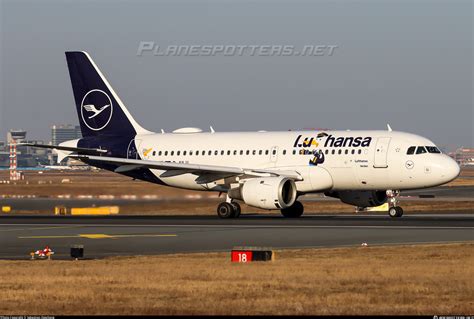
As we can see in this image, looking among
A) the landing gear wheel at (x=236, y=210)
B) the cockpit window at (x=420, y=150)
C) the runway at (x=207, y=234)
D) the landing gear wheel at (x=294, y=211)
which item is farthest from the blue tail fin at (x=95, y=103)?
the cockpit window at (x=420, y=150)

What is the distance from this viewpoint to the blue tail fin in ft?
212

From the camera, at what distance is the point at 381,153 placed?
5350 centimetres

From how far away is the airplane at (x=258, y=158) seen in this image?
5319 centimetres

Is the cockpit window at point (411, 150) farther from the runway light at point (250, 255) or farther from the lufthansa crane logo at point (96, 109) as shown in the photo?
the runway light at point (250, 255)

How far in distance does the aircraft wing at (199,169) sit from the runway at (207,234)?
141 inches

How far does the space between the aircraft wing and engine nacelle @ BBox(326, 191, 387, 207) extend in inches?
129

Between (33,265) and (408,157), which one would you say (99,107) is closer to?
(408,157)

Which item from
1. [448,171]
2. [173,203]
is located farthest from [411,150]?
[173,203]

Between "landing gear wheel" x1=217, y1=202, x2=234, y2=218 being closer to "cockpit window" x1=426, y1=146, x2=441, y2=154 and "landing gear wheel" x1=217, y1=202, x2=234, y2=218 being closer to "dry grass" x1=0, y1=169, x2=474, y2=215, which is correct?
"dry grass" x1=0, y1=169, x2=474, y2=215

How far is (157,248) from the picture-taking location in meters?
35.4

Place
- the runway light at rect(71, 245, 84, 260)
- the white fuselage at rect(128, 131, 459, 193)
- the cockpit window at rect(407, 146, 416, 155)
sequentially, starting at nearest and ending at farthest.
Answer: the runway light at rect(71, 245, 84, 260) → the white fuselage at rect(128, 131, 459, 193) → the cockpit window at rect(407, 146, 416, 155)

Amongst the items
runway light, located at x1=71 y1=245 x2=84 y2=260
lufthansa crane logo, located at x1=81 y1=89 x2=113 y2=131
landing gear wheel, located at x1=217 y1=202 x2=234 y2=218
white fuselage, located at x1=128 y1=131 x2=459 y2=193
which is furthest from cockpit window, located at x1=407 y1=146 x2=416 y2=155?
runway light, located at x1=71 y1=245 x2=84 y2=260

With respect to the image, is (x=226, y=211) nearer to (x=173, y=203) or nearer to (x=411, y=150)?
(x=173, y=203)

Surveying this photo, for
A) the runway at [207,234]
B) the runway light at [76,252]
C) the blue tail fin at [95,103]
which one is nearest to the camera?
the runway light at [76,252]
